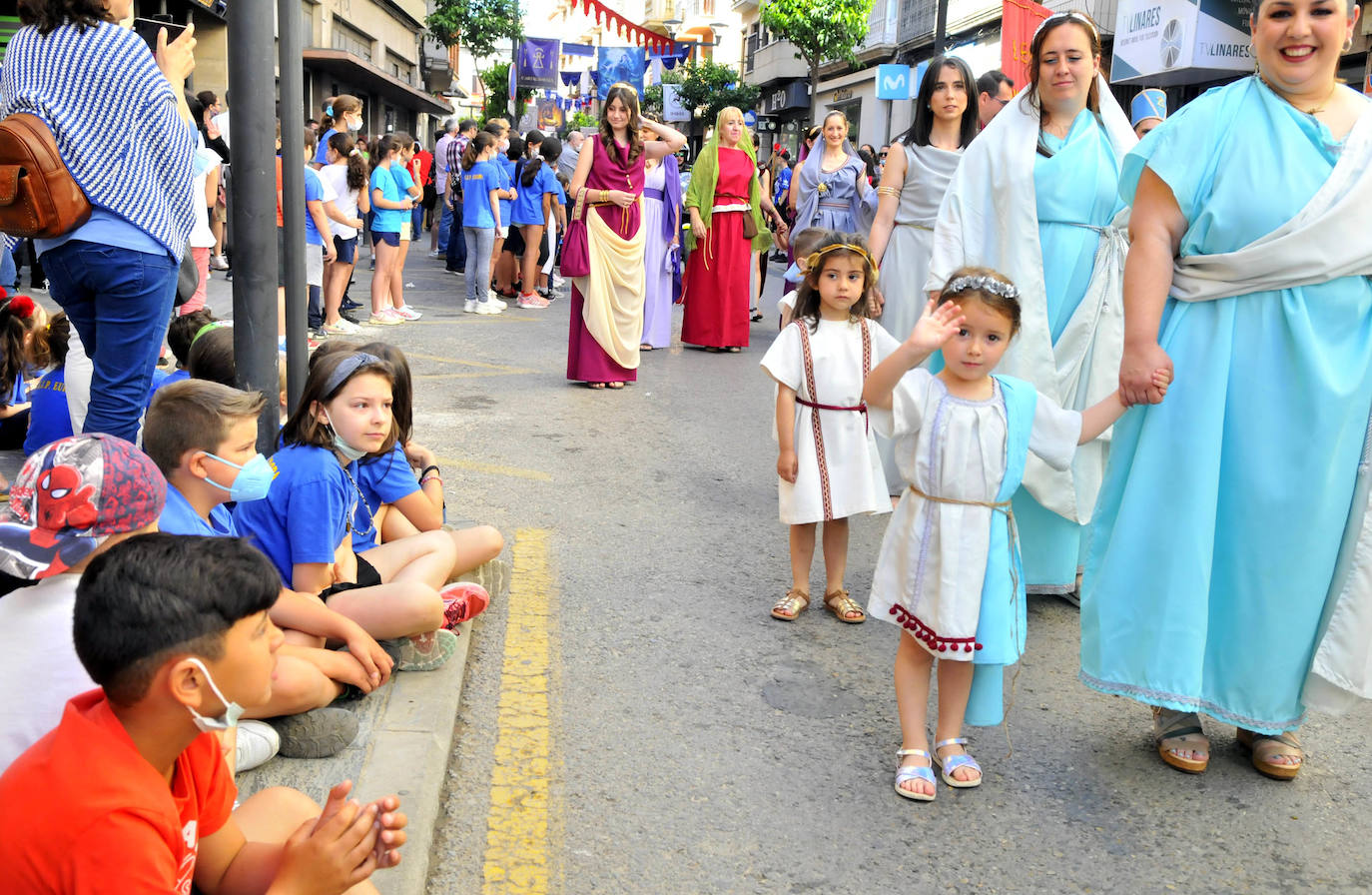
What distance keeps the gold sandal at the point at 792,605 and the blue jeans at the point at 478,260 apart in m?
9.61

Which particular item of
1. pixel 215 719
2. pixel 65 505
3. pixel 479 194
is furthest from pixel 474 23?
pixel 215 719

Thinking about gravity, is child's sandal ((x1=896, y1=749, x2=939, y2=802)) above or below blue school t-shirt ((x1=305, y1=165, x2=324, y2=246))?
below

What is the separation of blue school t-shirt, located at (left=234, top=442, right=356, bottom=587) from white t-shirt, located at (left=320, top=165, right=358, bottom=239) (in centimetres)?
833

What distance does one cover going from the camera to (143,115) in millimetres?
4562

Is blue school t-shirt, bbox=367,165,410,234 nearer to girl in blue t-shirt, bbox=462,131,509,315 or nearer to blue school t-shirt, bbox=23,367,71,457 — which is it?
girl in blue t-shirt, bbox=462,131,509,315

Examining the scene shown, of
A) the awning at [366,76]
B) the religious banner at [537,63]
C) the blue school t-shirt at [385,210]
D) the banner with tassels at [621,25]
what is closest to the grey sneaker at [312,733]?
the blue school t-shirt at [385,210]

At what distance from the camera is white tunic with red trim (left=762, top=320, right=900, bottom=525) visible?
4.62 meters

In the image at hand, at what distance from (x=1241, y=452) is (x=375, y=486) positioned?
8.56ft

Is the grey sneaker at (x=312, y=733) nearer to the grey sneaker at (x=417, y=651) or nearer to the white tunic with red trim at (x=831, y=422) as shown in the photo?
the grey sneaker at (x=417, y=651)

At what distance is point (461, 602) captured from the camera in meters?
4.14

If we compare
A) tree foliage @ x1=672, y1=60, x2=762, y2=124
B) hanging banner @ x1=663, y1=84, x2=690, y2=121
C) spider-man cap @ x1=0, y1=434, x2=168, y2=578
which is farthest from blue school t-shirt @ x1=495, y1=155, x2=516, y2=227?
hanging banner @ x1=663, y1=84, x2=690, y2=121

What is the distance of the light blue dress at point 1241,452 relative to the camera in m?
3.35

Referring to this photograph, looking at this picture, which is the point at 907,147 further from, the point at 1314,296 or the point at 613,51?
the point at 613,51

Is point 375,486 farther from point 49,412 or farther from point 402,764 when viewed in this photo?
point 49,412
